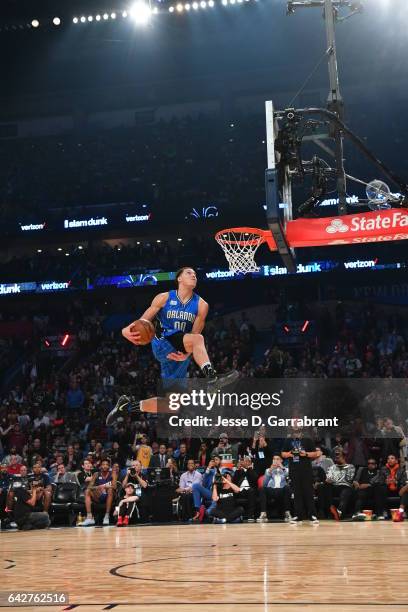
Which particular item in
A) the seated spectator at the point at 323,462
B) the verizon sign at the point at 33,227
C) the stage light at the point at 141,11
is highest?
the stage light at the point at 141,11

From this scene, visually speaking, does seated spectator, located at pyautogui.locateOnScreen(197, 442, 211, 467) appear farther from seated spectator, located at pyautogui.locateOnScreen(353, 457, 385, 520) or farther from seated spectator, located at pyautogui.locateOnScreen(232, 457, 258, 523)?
seated spectator, located at pyautogui.locateOnScreen(353, 457, 385, 520)

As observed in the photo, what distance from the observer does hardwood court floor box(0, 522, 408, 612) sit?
5.19 m

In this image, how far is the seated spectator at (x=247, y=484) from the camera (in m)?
15.5

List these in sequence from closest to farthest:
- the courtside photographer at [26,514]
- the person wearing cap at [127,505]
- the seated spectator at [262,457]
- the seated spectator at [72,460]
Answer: the courtside photographer at [26,514], the person wearing cap at [127,505], the seated spectator at [262,457], the seated spectator at [72,460]

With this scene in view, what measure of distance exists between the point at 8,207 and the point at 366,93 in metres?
15.2

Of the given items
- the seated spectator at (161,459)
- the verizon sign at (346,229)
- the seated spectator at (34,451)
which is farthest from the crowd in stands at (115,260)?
the verizon sign at (346,229)

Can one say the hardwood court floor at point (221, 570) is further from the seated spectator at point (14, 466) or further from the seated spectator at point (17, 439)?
the seated spectator at point (17, 439)

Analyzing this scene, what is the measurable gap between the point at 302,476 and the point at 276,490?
1.20 metres

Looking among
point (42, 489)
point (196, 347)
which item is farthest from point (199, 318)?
point (42, 489)

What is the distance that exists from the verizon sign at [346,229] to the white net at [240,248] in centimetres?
92

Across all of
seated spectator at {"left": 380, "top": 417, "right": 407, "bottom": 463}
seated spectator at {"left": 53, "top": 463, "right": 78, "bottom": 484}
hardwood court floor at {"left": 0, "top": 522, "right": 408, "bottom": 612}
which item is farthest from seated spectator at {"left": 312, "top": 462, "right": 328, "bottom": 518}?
seated spectator at {"left": 53, "top": 463, "right": 78, "bottom": 484}

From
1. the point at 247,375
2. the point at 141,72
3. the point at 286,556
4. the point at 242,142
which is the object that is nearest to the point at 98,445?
the point at 247,375

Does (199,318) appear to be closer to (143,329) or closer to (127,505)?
(143,329)

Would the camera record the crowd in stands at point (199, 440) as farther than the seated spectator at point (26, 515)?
Yes
